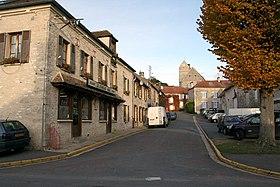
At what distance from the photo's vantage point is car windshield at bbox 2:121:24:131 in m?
16.0

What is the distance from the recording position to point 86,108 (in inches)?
966

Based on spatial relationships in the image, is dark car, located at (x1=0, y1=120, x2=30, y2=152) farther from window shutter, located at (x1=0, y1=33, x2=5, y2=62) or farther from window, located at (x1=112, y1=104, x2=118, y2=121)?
window, located at (x1=112, y1=104, x2=118, y2=121)

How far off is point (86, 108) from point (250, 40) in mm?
12397

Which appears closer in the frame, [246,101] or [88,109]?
[88,109]

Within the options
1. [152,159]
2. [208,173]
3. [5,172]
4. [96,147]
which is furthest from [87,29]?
[208,173]

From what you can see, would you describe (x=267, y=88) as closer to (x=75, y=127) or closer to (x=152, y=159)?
(x=152, y=159)

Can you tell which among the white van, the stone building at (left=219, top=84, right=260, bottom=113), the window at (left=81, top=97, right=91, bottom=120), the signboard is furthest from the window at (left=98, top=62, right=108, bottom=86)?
the stone building at (left=219, top=84, right=260, bottom=113)

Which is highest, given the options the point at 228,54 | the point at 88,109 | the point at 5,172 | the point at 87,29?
the point at 87,29

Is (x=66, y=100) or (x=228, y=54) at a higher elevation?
(x=228, y=54)

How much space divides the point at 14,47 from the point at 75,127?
19.6ft

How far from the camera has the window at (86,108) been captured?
23.8 metres

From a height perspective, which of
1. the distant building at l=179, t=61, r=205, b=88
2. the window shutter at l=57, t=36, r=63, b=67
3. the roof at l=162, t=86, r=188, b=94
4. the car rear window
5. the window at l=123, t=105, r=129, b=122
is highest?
the distant building at l=179, t=61, r=205, b=88

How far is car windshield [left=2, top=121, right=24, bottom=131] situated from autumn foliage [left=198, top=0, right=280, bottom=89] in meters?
10.1

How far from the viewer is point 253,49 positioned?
1612 centimetres
